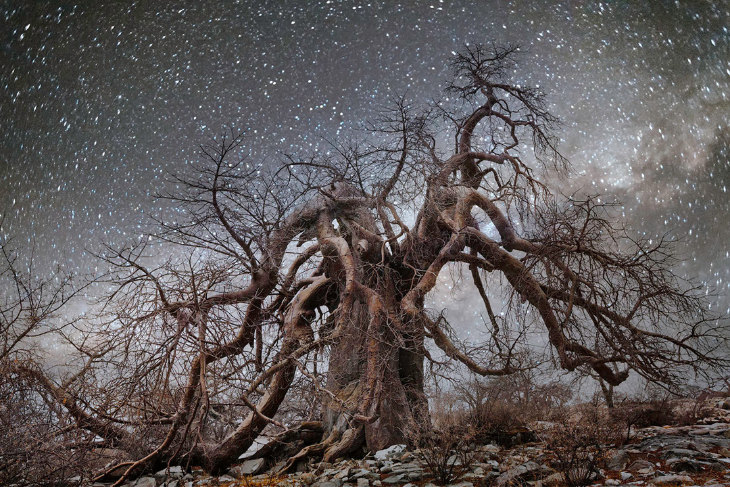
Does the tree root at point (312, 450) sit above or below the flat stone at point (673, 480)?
above

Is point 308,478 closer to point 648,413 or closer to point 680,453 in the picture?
point 680,453

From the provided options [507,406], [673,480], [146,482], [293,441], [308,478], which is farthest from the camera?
[507,406]

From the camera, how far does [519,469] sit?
5469 millimetres

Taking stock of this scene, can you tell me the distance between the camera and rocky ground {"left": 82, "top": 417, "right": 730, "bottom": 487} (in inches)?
203

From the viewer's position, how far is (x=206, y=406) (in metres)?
5.32

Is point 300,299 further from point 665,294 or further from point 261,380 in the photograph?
point 665,294

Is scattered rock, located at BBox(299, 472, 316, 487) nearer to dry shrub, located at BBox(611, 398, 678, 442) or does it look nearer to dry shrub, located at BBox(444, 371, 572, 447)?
dry shrub, located at BBox(444, 371, 572, 447)

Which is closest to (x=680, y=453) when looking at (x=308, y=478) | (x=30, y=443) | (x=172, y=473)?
(x=308, y=478)

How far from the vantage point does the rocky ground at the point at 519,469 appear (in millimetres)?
5152

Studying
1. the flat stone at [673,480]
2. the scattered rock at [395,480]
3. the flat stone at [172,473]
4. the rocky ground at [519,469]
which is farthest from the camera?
the flat stone at [172,473]

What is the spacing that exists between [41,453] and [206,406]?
1844mm

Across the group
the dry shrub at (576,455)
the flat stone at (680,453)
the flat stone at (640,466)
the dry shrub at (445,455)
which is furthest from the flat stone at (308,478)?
the flat stone at (680,453)

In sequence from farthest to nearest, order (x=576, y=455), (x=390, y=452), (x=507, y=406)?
1. (x=507, y=406)
2. (x=390, y=452)
3. (x=576, y=455)

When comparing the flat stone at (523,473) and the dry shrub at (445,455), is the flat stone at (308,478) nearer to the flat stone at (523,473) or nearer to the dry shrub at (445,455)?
the dry shrub at (445,455)
